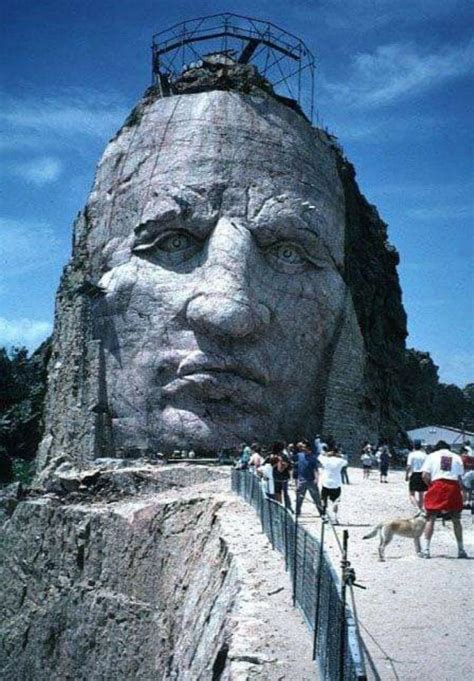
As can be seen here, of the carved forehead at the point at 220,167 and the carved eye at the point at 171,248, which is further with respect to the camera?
the carved forehead at the point at 220,167

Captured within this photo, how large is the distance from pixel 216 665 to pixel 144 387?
758 inches

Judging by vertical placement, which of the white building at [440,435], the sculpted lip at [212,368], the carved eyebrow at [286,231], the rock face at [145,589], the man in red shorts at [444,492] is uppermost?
the carved eyebrow at [286,231]

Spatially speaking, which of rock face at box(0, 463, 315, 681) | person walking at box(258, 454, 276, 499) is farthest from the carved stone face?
person walking at box(258, 454, 276, 499)

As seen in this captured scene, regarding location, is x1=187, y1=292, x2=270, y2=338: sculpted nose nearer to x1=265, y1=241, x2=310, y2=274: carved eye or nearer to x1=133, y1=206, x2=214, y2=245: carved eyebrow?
x1=265, y1=241, x2=310, y2=274: carved eye

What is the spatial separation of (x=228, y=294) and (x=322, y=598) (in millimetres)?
19457

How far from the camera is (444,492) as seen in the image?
9.24 meters

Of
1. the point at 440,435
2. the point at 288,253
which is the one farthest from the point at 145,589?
the point at 440,435

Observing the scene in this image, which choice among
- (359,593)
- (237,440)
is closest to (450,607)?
(359,593)

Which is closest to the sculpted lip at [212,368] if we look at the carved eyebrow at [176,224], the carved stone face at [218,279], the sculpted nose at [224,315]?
the carved stone face at [218,279]

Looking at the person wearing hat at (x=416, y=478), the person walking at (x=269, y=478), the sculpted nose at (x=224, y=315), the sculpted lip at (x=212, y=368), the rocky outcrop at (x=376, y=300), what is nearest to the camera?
the person wearing hat at (x=416, y=478)

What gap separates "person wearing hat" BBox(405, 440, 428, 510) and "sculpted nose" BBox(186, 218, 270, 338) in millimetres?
11623

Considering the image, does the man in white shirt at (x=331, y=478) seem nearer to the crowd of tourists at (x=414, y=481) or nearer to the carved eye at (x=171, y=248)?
the crowd of tourists at (x=414, y=481)

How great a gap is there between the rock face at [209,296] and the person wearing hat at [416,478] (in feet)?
39.1

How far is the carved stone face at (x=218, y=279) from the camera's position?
83.3 feet
